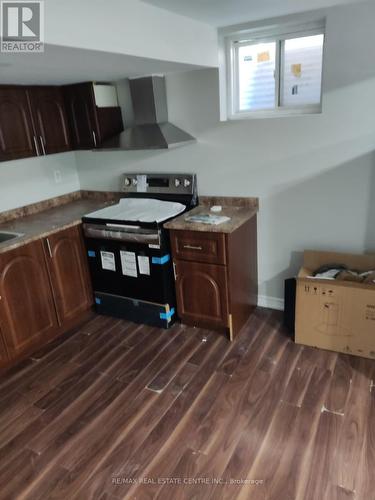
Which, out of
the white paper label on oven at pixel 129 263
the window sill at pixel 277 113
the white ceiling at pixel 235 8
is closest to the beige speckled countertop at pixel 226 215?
the white paper label on oven at pixel 129 263

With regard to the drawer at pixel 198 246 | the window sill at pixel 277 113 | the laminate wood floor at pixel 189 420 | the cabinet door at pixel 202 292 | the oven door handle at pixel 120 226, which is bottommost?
the laminate wood floor at pixel 189 420

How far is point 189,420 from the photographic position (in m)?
2.08

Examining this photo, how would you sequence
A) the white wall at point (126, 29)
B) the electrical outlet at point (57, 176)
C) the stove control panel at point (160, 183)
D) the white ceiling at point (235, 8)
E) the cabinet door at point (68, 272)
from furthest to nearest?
the electrical outlet at point (57, 176) → the stove control panel at point (160, 183) → the cabinet door at point (68, 272) → the white ceiling at point (235, 8) → the white wall at point (126, 29)

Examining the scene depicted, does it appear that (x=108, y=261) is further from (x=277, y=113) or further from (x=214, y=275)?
(x=277, y=113)

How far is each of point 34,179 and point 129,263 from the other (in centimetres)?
122

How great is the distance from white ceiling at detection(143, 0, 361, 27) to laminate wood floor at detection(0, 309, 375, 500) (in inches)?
85.2

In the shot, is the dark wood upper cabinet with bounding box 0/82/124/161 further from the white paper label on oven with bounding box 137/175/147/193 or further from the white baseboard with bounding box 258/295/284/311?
the white baseboard with bounding box 258/295/284/311

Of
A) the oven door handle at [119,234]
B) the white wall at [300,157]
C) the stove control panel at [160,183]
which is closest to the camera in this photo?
the white wall at [300,157]

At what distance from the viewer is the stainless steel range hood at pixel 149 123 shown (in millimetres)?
2838

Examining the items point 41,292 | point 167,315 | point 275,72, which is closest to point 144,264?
point 167,315

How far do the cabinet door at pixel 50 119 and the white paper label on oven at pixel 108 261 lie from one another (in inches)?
38.7

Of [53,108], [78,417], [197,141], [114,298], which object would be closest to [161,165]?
[197,141]

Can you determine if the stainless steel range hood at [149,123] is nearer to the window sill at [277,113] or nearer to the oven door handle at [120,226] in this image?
the window sill at [277,113]

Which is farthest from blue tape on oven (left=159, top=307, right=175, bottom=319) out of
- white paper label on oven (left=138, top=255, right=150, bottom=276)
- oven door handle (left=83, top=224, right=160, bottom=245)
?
oven door handle (left=83, top=224, right=160, bottom=245)
